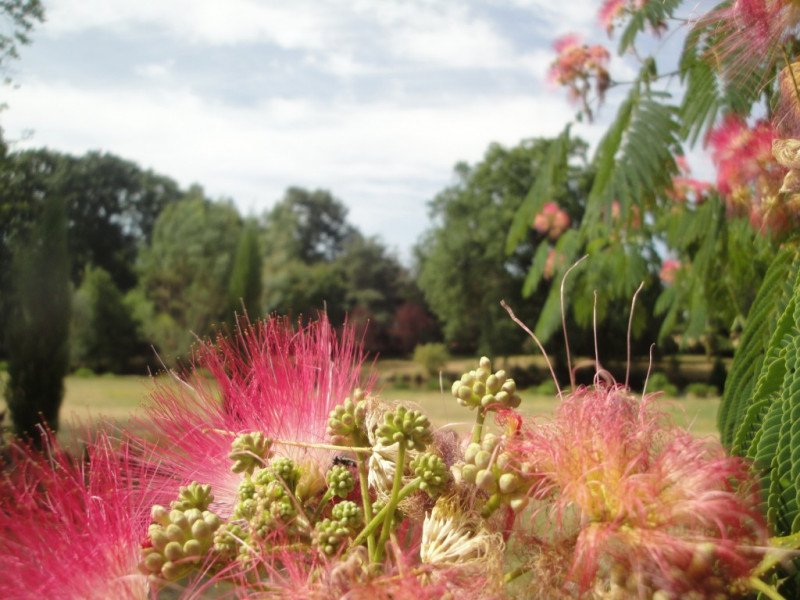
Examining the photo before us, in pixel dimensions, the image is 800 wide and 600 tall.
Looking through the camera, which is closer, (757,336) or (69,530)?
(69,530)

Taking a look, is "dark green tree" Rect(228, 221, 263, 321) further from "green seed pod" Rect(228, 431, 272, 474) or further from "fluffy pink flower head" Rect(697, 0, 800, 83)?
"green seed pod" Rect(228, 431, 272, 474)

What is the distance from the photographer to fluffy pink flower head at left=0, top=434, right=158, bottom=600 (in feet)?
2.39

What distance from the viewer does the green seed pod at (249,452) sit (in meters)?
0.82

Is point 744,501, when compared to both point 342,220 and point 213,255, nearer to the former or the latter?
point 213,255

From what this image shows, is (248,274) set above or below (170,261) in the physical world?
below

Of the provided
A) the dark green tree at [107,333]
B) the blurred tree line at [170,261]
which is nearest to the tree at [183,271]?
the blurred tree line at [170,261]

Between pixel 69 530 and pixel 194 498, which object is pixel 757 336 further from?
pixel 69 530

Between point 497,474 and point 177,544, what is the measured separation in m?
0.33

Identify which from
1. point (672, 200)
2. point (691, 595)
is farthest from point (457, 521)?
point (672, 200)

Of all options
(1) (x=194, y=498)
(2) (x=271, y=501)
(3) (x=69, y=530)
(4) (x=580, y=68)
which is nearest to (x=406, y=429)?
(2) (x=271, y=501)

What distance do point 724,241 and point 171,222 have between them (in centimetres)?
3254

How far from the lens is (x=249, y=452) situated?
82cm

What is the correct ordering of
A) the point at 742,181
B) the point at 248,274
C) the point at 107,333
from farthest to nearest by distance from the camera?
the point at 107,333 → the point at 248,274 → the point at 742,181

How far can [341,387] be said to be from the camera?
40.3 inches
